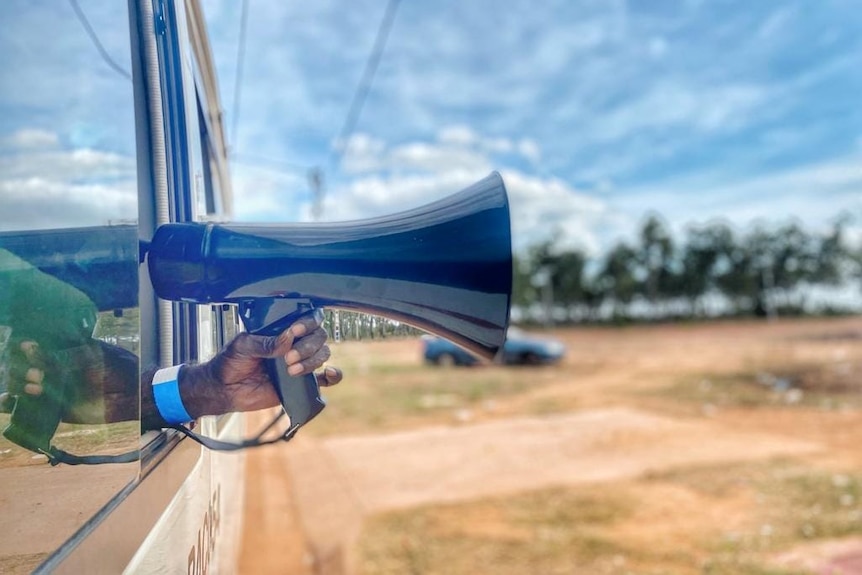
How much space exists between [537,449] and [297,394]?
6.56m

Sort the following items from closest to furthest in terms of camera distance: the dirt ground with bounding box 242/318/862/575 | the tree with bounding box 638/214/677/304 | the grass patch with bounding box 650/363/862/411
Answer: the dirt ground with bounding box 242/318/862/575, the grass patch with bounding box 650/363/862/411, the tree with bounding box 638/214/677/304

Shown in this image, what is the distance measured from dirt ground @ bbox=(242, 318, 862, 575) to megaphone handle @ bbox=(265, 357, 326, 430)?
13 centimetres

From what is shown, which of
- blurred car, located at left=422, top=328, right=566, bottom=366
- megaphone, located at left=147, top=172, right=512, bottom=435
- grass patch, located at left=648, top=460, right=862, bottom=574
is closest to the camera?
megaphone, located at left=147, top=172, right=512, bottom=435

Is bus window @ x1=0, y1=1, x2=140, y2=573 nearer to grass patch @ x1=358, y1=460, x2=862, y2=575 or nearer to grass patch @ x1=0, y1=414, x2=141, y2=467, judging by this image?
grass patch @ x1=0, y1=414, x2=141, y2=467

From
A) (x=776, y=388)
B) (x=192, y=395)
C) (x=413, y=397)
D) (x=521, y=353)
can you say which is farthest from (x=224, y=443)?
(x=521, y=353)

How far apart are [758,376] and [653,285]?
3538 centimetres

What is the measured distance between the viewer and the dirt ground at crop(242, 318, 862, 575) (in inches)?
177

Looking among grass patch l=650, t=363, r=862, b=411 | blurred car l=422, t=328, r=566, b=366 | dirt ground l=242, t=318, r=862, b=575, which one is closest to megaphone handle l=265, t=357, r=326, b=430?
dirt ground l=242, t=318, r=862, b=575

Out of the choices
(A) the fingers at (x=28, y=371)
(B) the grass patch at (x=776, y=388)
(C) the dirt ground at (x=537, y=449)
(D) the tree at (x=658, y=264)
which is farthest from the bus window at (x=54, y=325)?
(D) the tree at (x=658, y=264)

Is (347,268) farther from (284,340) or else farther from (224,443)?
(224,443)

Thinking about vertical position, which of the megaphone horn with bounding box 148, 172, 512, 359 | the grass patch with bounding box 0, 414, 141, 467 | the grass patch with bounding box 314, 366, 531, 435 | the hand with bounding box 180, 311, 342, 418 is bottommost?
the grass patch with bounding box 314, 366, 531, 435

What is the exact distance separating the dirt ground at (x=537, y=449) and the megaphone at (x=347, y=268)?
0.21 meters

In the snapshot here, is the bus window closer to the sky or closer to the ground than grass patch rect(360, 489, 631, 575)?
closer to the sky

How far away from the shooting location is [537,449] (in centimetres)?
697
